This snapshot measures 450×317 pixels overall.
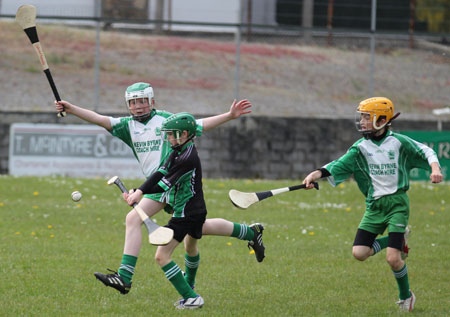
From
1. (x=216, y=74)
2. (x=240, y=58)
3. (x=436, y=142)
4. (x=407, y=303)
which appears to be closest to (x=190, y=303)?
(x=407, y=303)

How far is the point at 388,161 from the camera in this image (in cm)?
691

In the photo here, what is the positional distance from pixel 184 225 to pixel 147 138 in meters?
1.13

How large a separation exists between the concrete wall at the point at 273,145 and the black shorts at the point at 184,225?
34.4 ft

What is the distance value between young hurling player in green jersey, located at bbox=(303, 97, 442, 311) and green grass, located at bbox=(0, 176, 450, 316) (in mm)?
531

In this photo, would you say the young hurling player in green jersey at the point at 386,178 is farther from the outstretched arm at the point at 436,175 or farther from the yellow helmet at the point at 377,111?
the outstretched arm at the point at 436,175

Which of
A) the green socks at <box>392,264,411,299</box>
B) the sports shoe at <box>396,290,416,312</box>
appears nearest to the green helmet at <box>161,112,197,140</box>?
the green socks at <box>392,264,411,299</box>

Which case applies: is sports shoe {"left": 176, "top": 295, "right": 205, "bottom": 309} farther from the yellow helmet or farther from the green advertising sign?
the green advertising sign

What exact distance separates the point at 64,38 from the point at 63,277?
15.1 m

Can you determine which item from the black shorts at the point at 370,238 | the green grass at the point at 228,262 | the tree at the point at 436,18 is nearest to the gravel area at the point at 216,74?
the tree at the point at 436,18

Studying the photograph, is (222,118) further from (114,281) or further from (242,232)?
(114,281)

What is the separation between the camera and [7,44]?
78.9ft

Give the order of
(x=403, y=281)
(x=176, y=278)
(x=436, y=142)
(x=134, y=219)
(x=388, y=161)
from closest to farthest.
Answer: (x=176, y=278) < (x=403, y=281) < (x=388, y=161) < (x=134, y=219) < (x=436, y=142)

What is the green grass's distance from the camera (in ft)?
22.5

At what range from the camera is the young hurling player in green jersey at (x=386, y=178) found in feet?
22.3
